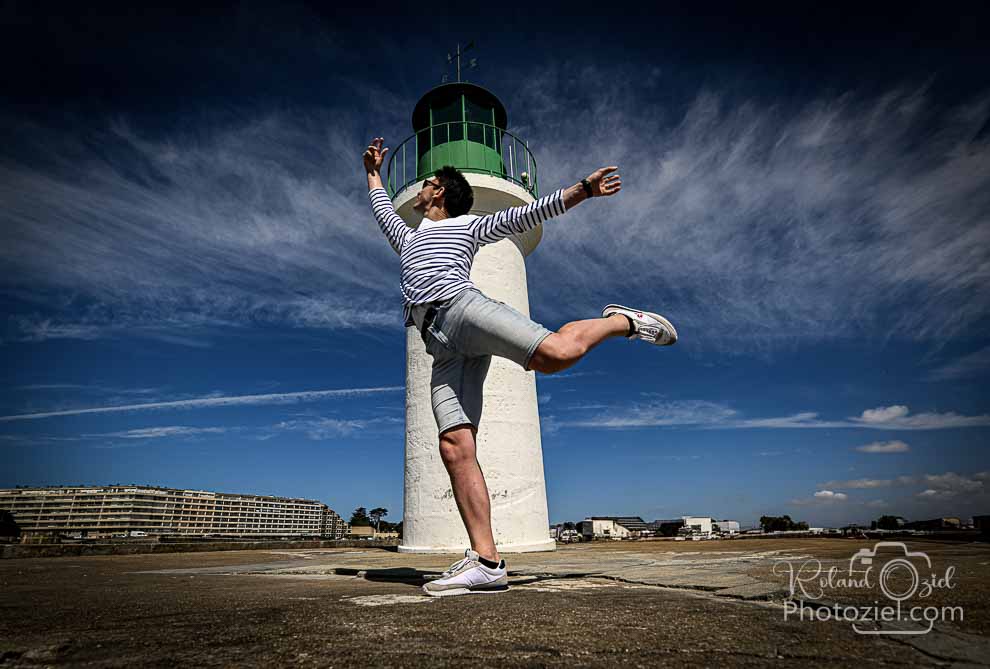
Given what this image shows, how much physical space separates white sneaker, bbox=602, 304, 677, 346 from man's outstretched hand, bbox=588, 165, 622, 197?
58 centimetres

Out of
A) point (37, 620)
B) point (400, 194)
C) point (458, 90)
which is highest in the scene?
A: point (458, 90)

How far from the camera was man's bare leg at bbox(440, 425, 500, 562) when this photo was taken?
2.26 m

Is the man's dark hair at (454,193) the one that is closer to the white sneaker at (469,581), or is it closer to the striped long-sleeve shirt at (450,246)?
the striped long-sleeve shirt at (450,246)

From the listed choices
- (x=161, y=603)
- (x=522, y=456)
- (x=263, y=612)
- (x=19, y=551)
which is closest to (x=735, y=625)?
(x=263, y=612)

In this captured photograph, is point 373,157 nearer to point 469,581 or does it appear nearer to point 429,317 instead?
point 429,317

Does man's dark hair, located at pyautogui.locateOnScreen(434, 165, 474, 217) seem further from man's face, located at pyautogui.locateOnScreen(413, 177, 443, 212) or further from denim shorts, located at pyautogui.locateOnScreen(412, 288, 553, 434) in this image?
denim shorts, located at pyautogui.locateOnScreen(412, 288, 553, 434)

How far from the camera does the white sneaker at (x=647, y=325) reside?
2.50m

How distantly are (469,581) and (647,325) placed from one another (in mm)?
1360

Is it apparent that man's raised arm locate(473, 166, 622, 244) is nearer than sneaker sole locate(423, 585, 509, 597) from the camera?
No

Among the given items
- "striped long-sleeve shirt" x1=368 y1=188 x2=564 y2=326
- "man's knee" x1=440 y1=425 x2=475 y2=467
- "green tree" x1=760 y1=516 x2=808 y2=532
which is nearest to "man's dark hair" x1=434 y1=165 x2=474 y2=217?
"striped long-sleeve shirt" x1=368 y1=188 x2=564 y2=326

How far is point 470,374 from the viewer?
8.23ft

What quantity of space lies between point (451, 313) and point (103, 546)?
6.19 meters

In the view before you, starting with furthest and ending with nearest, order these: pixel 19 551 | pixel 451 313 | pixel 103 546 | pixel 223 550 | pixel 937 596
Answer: pixel 223 550
pixel 103 546
pixel 19 551
pixel 451 313
pixel 937 596

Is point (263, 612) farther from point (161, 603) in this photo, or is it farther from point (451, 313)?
point (451, 313)
